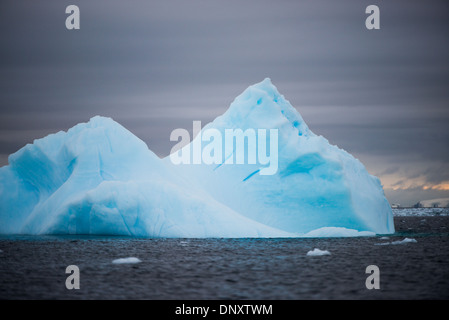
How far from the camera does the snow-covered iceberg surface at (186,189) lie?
26859mm

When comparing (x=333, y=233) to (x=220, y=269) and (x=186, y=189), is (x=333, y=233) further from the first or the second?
(x=220, y=269)

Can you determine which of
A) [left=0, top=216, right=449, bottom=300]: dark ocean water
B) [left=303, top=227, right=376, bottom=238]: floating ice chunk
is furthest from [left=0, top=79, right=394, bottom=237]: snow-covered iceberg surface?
[left=0, top=216, right=449, bottom=300]: dark ocean water

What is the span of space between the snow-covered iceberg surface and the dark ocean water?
1.24 metres

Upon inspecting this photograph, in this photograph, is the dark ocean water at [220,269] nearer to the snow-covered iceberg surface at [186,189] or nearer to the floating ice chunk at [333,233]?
the snow-covered iceberg surface at [186,189]

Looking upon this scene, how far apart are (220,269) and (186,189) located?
37.9 feet

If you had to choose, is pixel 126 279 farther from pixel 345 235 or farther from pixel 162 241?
pixel 345 235

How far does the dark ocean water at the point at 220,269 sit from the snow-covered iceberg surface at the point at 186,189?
1.24 m

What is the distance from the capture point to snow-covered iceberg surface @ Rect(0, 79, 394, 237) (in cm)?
2686

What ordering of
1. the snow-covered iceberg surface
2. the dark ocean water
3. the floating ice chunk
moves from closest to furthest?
the dark ocean water → the snow-covered iceberg surface → the floating ice chunk

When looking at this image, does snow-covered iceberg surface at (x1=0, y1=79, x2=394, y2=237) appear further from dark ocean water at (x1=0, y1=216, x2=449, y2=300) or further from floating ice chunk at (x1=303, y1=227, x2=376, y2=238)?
dark ocean water at (x1=0, y1=216, x2=449, y2=300)

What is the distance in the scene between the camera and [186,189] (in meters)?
28.8

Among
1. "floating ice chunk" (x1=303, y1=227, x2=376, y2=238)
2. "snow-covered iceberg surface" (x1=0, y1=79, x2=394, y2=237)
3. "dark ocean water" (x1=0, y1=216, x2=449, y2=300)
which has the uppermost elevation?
"snow-covered iceberg surface" (x1=0, y1=79, x2=394, y2=237)
